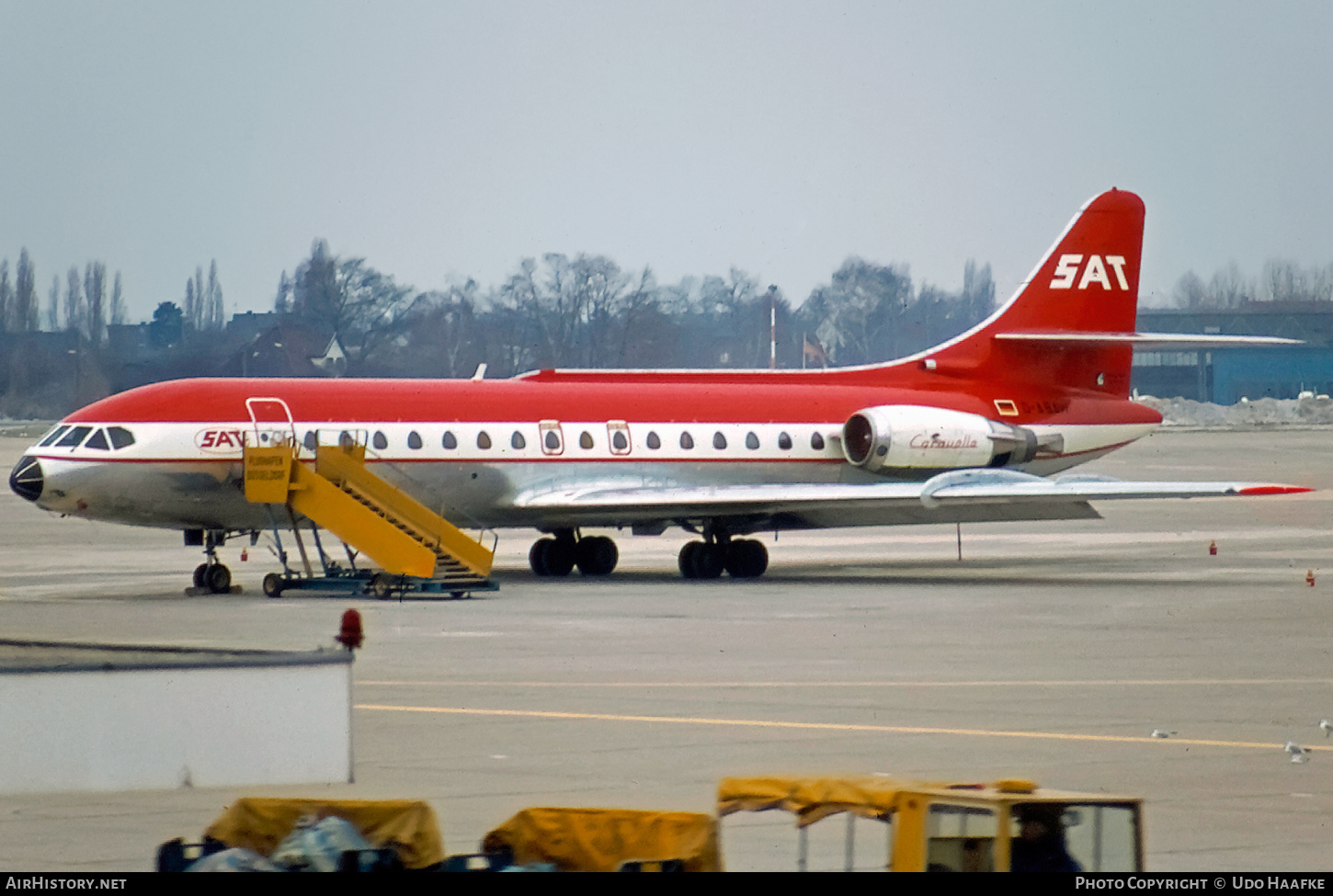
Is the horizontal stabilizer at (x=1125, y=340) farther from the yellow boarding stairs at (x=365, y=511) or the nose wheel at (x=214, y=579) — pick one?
the nose wheel at (x=214, y=579)

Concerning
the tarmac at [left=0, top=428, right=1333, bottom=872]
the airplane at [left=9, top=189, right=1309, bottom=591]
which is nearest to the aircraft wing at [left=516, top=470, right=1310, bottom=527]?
the airplane at [left=9, top=189, right=1309, bottom=591]

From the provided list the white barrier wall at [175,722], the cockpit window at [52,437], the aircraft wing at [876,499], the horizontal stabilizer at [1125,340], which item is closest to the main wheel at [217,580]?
the cockpit window at [52,437]

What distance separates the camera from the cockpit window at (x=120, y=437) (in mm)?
30266

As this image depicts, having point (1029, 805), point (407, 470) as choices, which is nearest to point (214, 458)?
point (407, 470)

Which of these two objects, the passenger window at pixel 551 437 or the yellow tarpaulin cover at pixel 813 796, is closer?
the yellow tarpaulin cover at pixel 813 796

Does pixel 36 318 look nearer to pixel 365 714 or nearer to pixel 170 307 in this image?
pixel 170 307

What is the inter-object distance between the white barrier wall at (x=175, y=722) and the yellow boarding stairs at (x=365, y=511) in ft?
52.9

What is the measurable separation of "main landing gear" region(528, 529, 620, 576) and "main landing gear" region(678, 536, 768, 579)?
1.51 m

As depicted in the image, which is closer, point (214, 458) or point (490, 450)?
point (214, 458)

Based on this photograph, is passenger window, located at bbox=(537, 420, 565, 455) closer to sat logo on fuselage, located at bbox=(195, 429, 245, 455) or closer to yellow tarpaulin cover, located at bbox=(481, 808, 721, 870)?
Result: sat logo on fuselage, located at bbox=(195, 429, 245, 455)

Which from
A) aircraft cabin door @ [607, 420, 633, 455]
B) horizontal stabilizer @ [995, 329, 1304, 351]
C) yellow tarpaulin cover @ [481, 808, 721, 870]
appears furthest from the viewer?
horizontal stabilizer @ [995, 329, 1304, 351]

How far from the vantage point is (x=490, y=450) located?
32875mm

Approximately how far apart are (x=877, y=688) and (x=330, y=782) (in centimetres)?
692

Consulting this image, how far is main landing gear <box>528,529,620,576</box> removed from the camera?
115 ft
